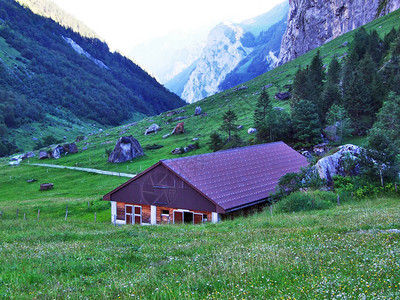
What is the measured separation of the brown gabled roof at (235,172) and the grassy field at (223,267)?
17583 mm

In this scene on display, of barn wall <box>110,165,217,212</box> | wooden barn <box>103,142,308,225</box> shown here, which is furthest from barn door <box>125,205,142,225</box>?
barn wall <box>110,165,217,212</box>

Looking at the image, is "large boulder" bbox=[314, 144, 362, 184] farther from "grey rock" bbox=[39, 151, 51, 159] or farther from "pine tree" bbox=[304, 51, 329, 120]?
"grey rock" bbox=[39, 151, 51, 159]

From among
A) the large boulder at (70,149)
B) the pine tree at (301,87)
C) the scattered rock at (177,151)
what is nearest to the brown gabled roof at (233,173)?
the pine tree at (301,87)

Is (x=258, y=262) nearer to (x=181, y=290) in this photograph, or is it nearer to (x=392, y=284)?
(x=181, y=290)

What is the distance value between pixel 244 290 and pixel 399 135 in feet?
171

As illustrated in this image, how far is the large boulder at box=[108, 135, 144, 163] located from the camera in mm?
92062

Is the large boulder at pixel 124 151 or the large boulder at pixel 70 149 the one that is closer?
the large boulder at pixel 124 151

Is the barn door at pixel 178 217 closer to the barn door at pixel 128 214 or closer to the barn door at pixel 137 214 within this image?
the barn door at pixel 137 214

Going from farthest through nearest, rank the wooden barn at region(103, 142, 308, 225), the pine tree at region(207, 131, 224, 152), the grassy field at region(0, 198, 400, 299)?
the pine tree at region(207, 131, 224, 152) → the wooden barn at region(103, 142, 308, 225) → the grassy field at region(0, 198, 400, 299)

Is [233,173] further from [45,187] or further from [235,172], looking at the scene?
[45,187]

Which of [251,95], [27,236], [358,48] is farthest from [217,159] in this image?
[251,95]

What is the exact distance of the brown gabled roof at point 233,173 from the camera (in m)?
35.9

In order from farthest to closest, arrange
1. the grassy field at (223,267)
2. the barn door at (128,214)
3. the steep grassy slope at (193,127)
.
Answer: the steep grassy slope at (193,127) → the barn door at (128,214) → the grassy field at (223,267)

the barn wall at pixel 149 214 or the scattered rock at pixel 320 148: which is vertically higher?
the scattered rock at pixel 320 148
